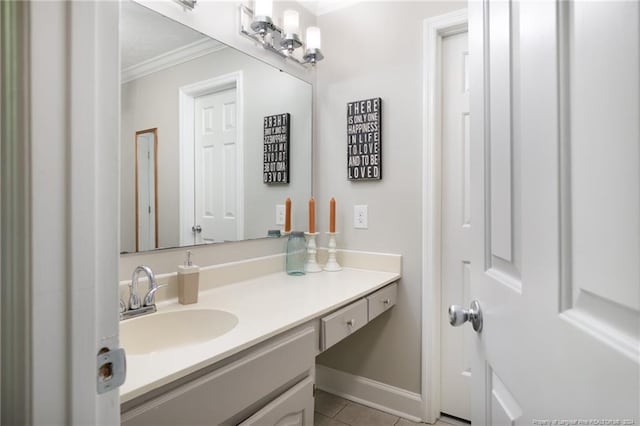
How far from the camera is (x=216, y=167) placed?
159 cm

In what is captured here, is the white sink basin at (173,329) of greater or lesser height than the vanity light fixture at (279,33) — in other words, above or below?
below

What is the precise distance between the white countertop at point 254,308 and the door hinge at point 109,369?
294mm

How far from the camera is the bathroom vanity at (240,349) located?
76 centimetres

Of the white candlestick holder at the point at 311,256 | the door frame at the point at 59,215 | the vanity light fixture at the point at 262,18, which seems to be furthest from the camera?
the white candlestick holder at the point at 311,256

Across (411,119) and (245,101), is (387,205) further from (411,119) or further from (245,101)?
(245,101)

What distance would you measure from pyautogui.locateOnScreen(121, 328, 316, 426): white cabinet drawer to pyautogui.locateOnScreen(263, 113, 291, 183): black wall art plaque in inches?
38.0

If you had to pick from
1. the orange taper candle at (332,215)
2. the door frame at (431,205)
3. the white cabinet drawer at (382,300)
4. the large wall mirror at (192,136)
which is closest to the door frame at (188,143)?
the large wall mirror at (192,136)

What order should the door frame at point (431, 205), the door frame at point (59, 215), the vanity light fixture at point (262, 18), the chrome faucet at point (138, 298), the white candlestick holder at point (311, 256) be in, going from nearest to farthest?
the door frame at point (59, 215) < the chrome faucet at point (138, 298) < the vanity light fixture at point (262, 18) < the door frame at point (431, 205) < the white candlestick holder at point (311, 256)

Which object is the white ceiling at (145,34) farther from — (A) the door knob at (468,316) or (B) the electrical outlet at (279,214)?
(A) the door knob at (468,316)

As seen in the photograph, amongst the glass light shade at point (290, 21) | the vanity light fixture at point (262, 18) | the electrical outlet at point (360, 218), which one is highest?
the glass light shade at point (290, 21)

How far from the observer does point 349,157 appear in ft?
6.51

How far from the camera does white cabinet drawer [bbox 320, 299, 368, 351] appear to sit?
1243 mm

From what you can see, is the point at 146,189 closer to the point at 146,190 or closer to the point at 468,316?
the point at 146,190

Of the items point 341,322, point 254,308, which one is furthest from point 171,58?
point 341,322
